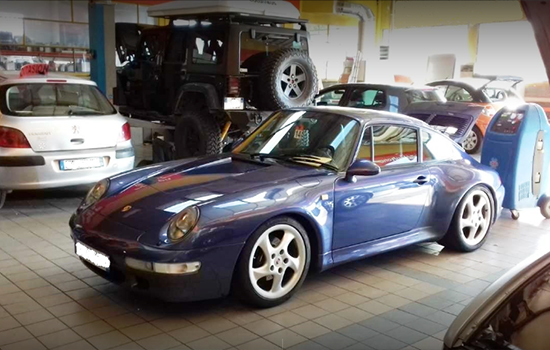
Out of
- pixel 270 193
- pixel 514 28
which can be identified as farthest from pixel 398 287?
pixel 514 28

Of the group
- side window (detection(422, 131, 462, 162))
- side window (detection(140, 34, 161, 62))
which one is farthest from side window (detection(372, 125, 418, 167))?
side window (detection(140, 34, 161, 62))

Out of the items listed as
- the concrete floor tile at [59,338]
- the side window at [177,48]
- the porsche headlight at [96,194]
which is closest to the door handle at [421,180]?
the porsche headlight at [96,194]

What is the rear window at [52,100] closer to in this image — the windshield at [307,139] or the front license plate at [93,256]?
the windshield at [307,139]

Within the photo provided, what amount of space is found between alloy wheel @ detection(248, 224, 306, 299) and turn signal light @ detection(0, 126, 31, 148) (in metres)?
3.43

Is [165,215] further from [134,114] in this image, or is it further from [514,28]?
[514,28]

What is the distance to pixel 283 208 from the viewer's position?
402cm

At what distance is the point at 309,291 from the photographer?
4516 millimetres

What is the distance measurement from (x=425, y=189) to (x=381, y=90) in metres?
5.48

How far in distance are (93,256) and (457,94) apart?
1122 cm

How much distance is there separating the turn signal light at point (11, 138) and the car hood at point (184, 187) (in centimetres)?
218

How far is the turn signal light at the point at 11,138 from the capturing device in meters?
6.13

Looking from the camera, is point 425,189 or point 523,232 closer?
point 425,189

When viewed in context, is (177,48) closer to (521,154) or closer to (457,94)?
(521,154)

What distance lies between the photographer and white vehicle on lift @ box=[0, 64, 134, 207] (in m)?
6.16
